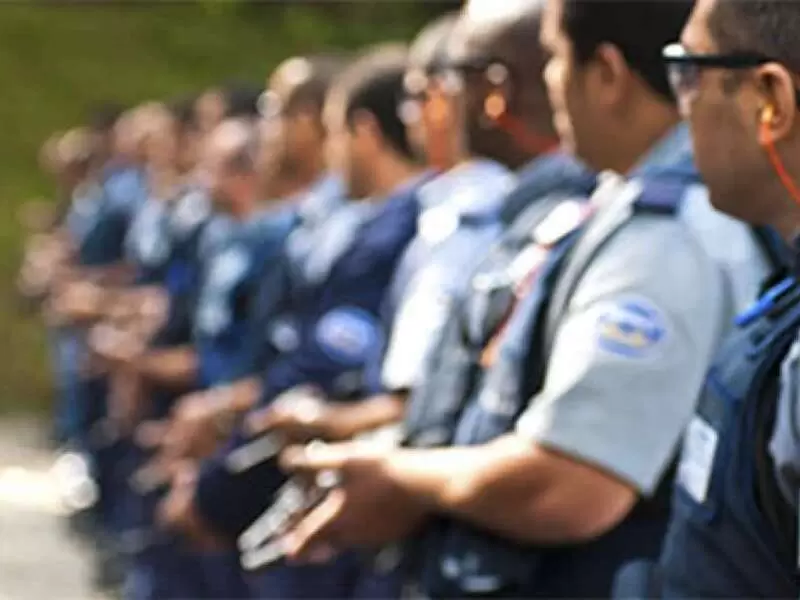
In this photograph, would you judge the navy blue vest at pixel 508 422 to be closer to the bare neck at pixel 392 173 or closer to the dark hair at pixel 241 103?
the bare neck at pixel 392 173

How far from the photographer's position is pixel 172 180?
40.4ft

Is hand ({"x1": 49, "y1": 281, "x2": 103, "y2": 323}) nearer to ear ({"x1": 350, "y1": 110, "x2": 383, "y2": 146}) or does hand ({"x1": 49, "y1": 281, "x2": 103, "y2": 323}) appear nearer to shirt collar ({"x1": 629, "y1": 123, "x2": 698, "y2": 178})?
ear ({"x1": 350, "y1": 110, "x2": 383, "y2": 146})

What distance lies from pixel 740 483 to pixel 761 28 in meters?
0.56

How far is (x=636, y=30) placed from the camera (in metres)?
4.31

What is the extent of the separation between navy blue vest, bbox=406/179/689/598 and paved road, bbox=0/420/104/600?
6388 millimetres

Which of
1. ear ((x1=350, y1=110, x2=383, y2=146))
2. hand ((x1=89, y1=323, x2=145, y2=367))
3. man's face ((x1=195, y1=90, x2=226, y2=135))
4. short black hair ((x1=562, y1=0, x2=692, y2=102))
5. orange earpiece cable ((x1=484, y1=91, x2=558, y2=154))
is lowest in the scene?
hand ((x1=89, y1=323, x2=145, y2=367))

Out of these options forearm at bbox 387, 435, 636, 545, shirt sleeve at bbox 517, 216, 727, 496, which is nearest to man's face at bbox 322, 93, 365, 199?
forearm at bbox 387, 435, 636, 545

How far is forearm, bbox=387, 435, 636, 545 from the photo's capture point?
4.03 meters

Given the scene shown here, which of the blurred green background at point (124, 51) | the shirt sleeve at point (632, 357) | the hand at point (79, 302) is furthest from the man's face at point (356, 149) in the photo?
the blurred green background at point (124, 51)

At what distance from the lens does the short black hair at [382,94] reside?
6.85 meters

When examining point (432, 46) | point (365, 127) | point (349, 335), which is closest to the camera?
point (432, 46)

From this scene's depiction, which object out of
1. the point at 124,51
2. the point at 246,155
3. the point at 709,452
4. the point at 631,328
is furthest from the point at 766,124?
the point at 124,51

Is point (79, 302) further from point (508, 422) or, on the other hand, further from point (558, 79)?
point (508, 422)

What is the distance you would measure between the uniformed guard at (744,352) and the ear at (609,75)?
28.6 inches
